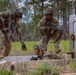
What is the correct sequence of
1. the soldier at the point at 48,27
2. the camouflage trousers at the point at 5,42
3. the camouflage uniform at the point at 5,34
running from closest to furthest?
the soldier at the point at 48,27
the camouflage uniform at the point at 5,34
the camouflage trousers at the point at 5,42

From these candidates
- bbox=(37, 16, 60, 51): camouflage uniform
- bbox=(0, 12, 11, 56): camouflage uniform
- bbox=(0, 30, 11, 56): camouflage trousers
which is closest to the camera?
bbox=(37, 16, 60, 51): camouflage uniform

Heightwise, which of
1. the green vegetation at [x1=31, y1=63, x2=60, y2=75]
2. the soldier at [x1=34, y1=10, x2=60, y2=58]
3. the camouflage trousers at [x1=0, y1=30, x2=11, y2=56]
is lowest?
the camouflage trousers at [x1=0, y1=30, x2=11, y2=56]

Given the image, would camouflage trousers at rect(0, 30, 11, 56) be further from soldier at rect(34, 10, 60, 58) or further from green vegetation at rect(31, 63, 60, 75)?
green vegetation at rect(31, 63, 60, 75)

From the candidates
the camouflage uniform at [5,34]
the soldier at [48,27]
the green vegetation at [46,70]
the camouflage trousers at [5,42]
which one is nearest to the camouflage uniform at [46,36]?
the soldier at [48,27]

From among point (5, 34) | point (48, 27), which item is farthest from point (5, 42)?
point (48, 27)

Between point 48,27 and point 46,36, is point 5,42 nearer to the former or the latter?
point 46,36

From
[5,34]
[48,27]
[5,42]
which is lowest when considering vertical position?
[5,42]

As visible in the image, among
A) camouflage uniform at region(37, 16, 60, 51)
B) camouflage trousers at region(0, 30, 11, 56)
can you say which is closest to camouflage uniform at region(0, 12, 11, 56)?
camouflage trousers at region(0, 30, 11, 56)

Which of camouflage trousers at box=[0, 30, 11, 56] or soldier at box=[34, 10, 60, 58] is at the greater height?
soldier at box=[34, 10, 60, 58]

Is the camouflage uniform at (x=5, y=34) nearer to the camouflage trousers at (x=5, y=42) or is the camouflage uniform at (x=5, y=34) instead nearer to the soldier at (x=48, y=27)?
the camouflage trousers at (x=5, y=42)

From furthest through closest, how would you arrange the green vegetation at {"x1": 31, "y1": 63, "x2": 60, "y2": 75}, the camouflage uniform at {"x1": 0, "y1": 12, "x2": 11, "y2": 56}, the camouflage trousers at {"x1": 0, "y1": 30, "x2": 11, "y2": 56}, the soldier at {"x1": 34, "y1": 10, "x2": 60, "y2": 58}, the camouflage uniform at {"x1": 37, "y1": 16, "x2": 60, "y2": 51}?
the camouflage trousers at {"x1": 0, "y1": 30, "x2": 11, "y2": 56} < the camouflage uniform at {"x1": 0, "y1": 12, "x2": 11, "y2": 56} < the camouflage uniform at {"x1": 37, "y1": 16, "x2": 60, "y2": 51} < the soldier at {"x1": 34, "y1": 10, "x2": 60, "y2": 58} < the green vegetation at {"x1": 31, "y1": 63, "x2": 60, "y2": 75}

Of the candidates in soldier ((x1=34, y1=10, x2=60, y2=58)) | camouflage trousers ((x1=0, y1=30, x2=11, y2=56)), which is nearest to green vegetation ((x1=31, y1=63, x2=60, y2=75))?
soldier ((x1=34, y1=10, x2=60, y2=58))

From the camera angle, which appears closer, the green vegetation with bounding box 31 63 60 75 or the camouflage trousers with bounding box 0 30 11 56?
the green vegetation with bounding box 31 63 60 75

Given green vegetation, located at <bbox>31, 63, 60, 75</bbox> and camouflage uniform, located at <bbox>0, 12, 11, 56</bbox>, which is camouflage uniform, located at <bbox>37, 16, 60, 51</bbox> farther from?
green vegetation, located at <bbox>31, 63, 60, 75</bbox>
